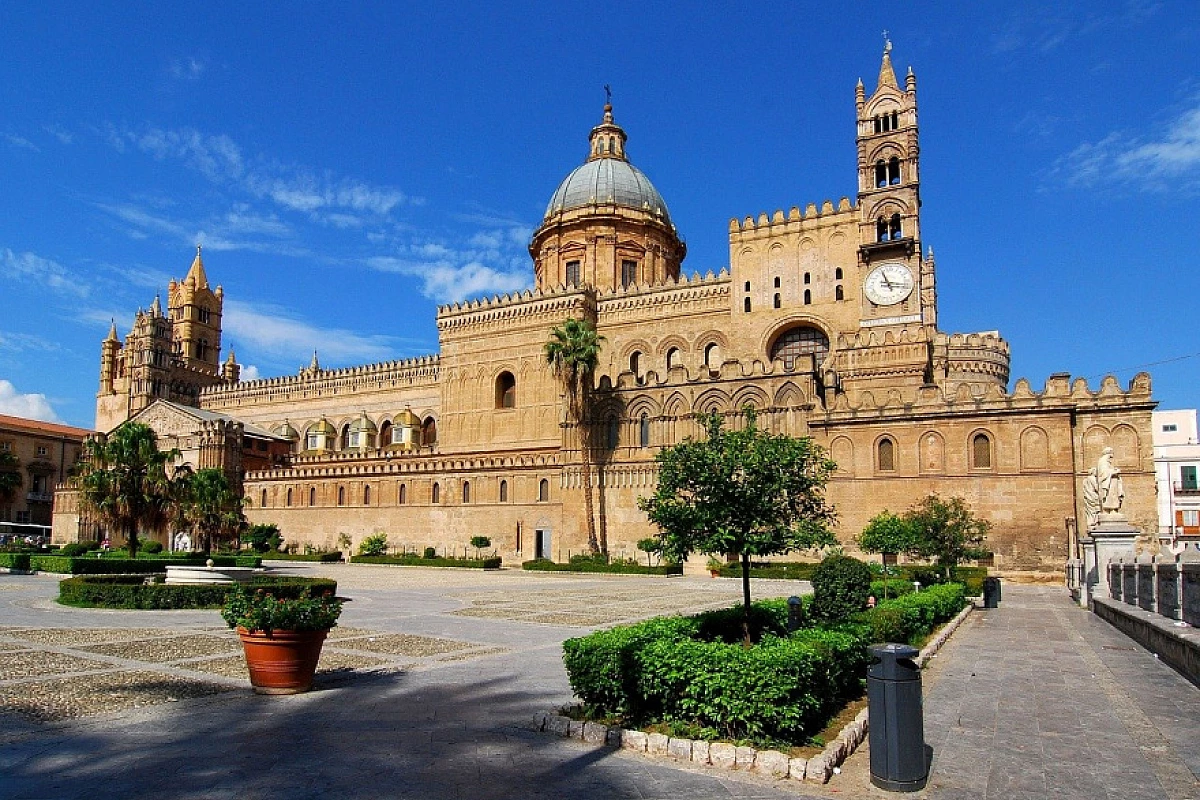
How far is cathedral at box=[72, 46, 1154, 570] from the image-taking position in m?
37.3

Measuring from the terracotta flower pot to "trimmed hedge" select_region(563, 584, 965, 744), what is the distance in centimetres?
329

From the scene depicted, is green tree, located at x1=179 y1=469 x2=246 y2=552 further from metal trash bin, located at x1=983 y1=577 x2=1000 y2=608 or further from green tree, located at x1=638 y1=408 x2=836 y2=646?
green tree, located at x1=638 y1=408 x2=836 y2=646

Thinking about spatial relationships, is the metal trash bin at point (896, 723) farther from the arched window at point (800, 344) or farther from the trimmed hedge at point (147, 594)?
the arched window at point (800, 344)

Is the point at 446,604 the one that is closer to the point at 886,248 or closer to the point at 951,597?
the point at 951,597

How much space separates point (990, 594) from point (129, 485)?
106 ft

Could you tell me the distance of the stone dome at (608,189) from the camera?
2408 inches

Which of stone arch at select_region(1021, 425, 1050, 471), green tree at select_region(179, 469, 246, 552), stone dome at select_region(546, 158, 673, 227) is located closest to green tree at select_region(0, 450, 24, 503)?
green tree at select_region(179, 469, 246, 552)

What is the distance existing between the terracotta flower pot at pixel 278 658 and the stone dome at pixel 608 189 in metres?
53.3

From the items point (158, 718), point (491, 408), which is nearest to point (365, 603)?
point (158, 718)

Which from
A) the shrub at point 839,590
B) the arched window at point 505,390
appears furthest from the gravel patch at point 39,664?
the arched window at point 505,390

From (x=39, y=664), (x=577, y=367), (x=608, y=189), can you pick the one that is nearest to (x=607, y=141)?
(x=608, y=189)

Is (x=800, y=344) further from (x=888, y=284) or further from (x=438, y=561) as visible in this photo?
(x=438, y=561)

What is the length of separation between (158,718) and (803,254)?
148 feet

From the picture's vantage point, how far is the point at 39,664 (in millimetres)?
11539
